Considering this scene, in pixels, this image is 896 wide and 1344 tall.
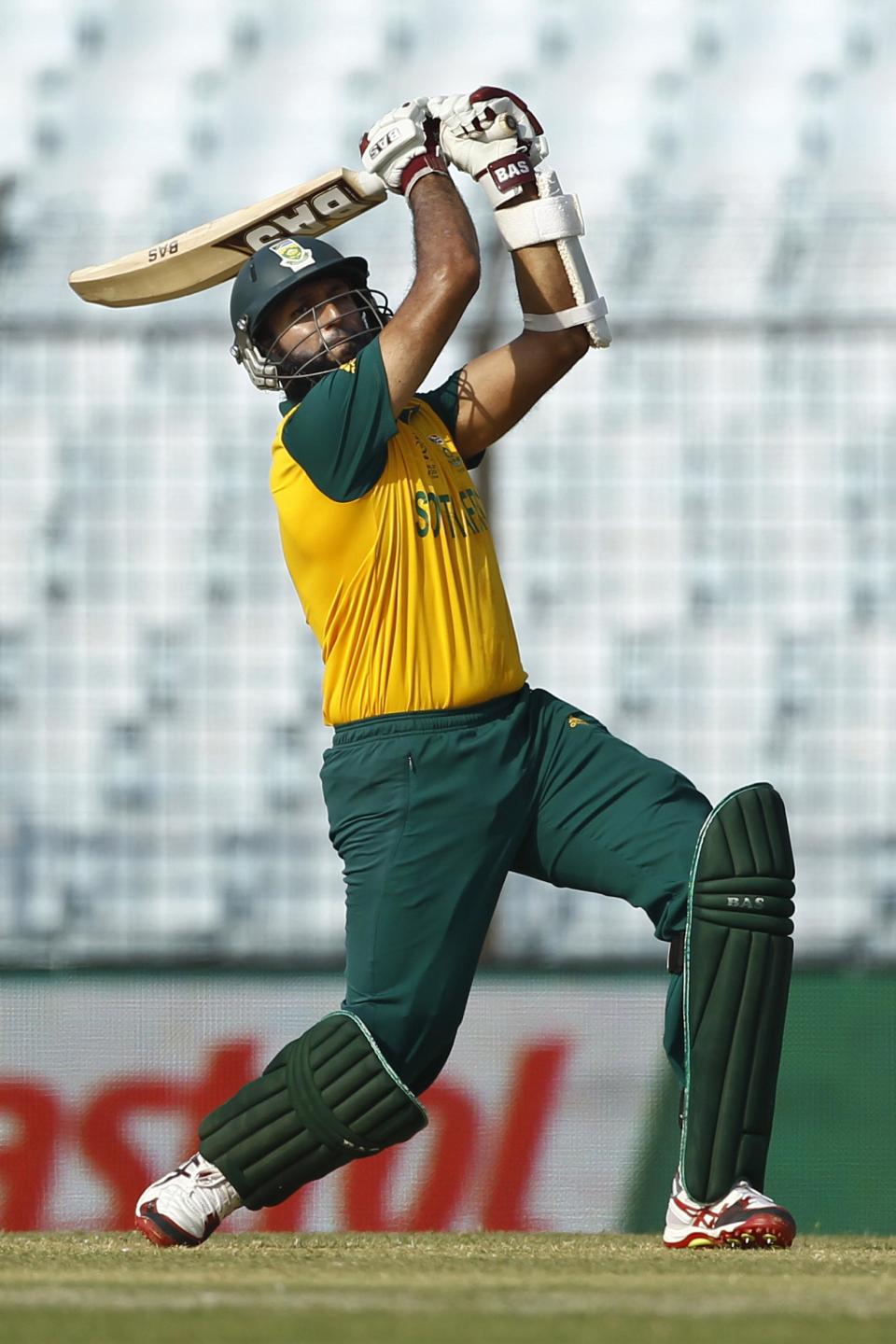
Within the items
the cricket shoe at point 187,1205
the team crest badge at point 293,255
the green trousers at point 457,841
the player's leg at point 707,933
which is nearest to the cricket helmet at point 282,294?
the team crest badge at point 293,255

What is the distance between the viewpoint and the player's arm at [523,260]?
15.3 ft

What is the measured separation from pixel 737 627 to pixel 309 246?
2.99 metres

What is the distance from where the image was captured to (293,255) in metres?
4.63

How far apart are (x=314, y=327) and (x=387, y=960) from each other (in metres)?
1.30

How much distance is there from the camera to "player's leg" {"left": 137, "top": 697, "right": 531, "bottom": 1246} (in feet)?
14.4

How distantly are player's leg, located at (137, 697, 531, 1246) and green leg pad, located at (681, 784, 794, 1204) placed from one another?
0.41 metres

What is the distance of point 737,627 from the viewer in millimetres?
7289

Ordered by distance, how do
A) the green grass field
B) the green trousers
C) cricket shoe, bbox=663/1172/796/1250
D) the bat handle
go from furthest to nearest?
the bat handle → the green trousers → cricket shoe, bbox=663/1172/796/1250 → the green grass field

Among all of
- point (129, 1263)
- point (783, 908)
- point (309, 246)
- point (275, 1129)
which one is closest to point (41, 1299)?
point (129, 1263)

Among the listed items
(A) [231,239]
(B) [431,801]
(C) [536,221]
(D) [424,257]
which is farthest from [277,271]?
(B) [431,801]

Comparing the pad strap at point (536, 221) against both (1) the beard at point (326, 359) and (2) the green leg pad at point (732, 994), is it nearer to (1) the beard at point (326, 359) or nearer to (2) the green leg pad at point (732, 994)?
(1) the beard at point (326, 359)

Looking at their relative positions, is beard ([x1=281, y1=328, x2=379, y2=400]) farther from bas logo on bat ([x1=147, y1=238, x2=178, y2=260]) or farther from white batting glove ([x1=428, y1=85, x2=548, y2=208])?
bas logo on bat ([x1=147, y1=238, x2=178, y2=260])

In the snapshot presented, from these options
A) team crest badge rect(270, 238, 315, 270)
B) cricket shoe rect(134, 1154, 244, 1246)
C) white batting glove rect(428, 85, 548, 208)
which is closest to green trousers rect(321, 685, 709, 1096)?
cricket shoe rect(134, 1154, 244, 1246)

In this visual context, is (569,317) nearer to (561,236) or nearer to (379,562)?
(561,236)
